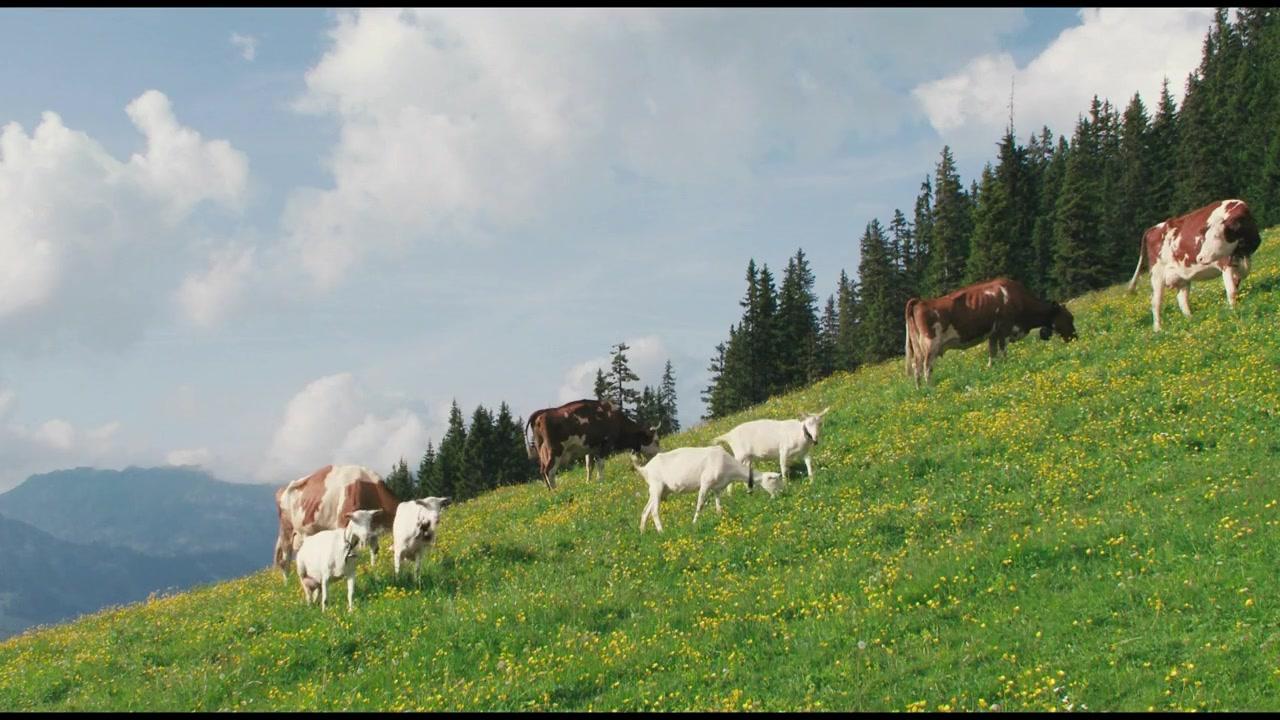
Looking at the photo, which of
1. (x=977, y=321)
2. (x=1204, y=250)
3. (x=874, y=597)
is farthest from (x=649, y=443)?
(x=874, y=597)

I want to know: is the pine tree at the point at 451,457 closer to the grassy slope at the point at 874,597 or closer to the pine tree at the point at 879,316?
the pine tree at the point at 879,316

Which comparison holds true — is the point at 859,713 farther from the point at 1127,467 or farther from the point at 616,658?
the point at 1127,467

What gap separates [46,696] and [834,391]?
25133mm

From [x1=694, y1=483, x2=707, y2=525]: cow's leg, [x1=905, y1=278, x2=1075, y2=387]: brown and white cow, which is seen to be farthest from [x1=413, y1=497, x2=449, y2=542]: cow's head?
[x1=905, y1=278, x2=1075, y2=387]: brown and white cow

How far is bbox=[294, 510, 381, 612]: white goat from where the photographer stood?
14.1 metres

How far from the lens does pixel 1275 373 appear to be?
16344 millimetres

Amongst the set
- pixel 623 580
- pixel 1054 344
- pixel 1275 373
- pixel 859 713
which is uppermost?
pixel 1054 344

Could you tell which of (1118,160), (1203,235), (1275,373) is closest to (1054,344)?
(1203,235)

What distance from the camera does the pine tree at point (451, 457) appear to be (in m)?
93.9

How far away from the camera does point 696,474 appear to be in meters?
17.0

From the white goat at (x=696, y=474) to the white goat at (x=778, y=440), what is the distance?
Answer: 612 millimetres

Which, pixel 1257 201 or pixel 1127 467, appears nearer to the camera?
pixel 1127 467

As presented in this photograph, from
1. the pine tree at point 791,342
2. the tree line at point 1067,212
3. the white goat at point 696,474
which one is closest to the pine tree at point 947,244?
the tree line at point 1067,212

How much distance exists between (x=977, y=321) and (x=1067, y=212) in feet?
182
